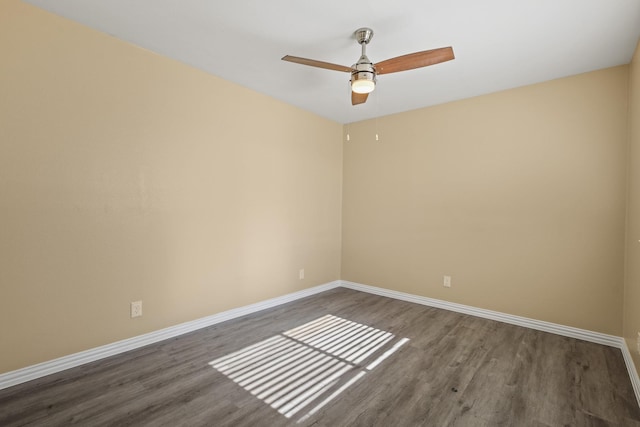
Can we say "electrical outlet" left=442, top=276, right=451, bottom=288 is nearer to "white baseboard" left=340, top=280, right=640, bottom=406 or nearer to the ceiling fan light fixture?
"white baseboard" left=340, top=280, right=640, bottom=406

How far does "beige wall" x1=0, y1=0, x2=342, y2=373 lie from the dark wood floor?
408mm

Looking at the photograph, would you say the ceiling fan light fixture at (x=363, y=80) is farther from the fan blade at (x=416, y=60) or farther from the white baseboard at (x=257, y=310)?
the white baseboard at (x=257, y=310)

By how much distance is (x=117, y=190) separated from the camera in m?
2.34

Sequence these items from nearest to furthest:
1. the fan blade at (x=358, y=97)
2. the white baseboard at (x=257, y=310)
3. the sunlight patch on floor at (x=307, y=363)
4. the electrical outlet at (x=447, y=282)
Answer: the sunlight patch on floor at (x=307, y=363) → the white baseboard at (x=257, y=310) → the fan blade at (x=358, y=97) → the electrical outlet at (x=447, y=282)

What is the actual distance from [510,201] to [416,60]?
1.93m

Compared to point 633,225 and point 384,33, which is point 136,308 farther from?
point 633,225

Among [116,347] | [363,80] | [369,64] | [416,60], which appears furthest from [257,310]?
[416,60]

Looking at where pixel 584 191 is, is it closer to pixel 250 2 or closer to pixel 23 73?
pixel 250 2

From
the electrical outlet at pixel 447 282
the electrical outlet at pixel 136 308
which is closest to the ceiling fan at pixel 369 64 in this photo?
the electrical outlet at pixel 136 308

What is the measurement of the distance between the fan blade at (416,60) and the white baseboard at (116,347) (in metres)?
2.66

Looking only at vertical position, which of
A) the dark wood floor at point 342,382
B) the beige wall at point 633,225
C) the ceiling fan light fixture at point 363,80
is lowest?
the dark wood floor at point 342,382

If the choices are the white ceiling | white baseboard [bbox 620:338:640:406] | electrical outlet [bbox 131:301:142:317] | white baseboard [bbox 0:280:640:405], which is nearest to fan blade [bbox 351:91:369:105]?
the white ceiling

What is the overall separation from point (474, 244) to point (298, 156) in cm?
234

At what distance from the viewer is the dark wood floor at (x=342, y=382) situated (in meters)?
1.68
